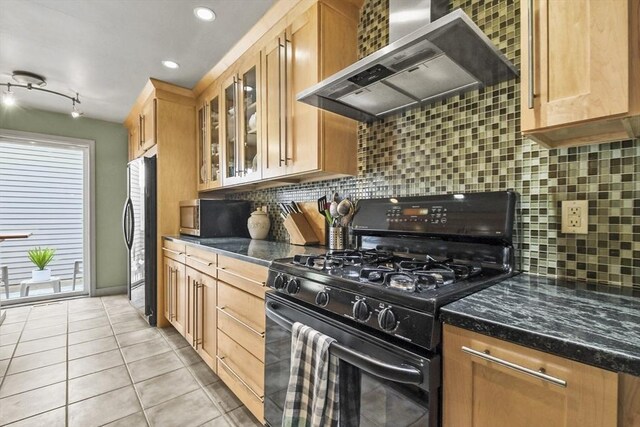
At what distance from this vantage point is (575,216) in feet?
3.49

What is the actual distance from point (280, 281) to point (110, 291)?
403cm

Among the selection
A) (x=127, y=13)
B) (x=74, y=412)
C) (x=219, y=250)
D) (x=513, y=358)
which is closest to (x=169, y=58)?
(x=127, y=13)

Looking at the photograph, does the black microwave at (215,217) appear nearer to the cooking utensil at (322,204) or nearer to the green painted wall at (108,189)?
the cooking utensil at (322,204)

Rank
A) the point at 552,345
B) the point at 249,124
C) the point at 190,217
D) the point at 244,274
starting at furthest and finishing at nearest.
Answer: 1. the point at 190,217
2. the point at 249,124
3. the point at 244,274
4. the point at 552,345

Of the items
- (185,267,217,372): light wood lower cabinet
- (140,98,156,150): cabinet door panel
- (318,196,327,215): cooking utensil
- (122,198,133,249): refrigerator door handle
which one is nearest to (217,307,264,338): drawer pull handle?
(185,267,217,372): light wood lower cabinet

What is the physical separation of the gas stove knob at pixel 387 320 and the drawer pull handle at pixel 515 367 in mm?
172

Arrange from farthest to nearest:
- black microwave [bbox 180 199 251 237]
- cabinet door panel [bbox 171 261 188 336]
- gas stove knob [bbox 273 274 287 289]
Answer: black microwave [bbox 180 199 251 237] → cabinet door panel [bbox 171 261 188 336] → gas stove knob [bbox 273 274 287 289]

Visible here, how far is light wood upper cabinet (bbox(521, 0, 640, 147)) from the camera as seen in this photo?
0.74 m

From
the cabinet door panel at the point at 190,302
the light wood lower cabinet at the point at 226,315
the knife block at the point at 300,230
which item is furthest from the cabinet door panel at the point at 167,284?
the knife block at the point at 300,230

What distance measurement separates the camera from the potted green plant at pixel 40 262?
373 centimetres

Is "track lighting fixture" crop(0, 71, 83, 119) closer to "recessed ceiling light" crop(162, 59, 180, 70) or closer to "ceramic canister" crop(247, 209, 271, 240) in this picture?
"recessed ceiling light" crop(162, 59, 180, 70)

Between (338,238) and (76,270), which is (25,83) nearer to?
(76,270)

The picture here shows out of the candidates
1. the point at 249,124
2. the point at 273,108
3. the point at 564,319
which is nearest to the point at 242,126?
the point at 249,124

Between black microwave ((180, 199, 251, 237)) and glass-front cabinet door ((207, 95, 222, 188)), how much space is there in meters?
0.23
